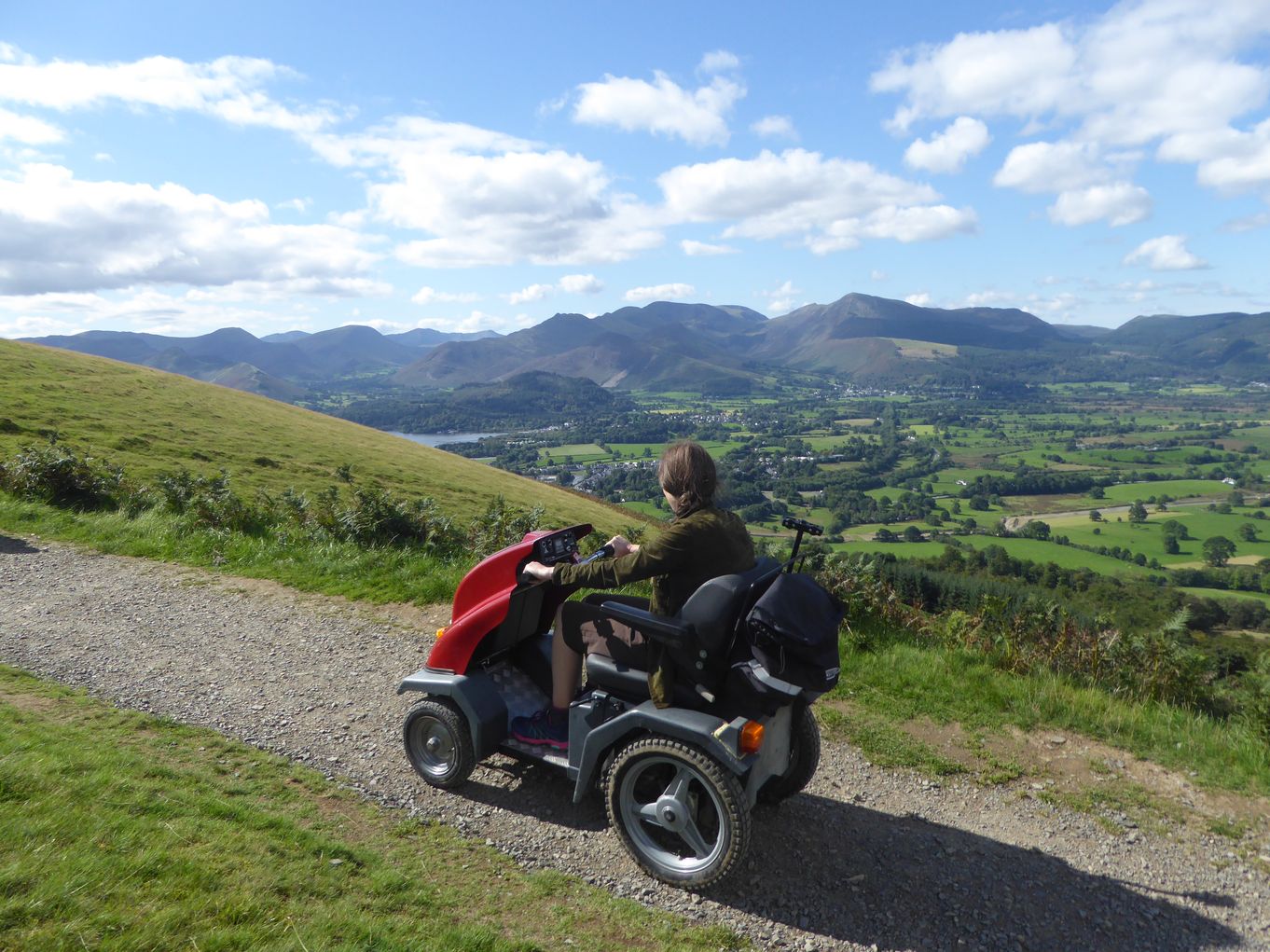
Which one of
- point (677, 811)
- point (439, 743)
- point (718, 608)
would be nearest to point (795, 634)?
point (718, 608)

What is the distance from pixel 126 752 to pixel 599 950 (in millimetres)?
3655

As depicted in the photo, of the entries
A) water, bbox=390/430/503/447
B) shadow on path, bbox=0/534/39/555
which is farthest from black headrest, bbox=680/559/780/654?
water, bbox=390/430/503/447

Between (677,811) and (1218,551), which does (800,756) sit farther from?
(1218,551)

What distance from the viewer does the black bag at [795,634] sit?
3.77 metres

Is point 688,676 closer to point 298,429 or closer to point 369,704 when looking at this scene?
point 369,704

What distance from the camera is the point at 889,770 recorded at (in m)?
5.45

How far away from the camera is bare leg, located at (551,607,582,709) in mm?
4797

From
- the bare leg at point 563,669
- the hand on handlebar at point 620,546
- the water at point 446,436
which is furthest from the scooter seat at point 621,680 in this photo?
the water at point 446,436

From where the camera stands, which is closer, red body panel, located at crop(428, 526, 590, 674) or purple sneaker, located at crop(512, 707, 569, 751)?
purple sneaker, located at crop(512, 707, 569, 751)

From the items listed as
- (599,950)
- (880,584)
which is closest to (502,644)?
(599,950)

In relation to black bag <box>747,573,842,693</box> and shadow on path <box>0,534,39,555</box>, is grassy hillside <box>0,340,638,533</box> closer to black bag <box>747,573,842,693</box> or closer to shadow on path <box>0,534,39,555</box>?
shadow on path <box>0,534,39,555</box>

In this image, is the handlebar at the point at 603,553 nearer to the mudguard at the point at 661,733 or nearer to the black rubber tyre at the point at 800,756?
the mudguard at the point at 661,733

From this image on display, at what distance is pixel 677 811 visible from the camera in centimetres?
407

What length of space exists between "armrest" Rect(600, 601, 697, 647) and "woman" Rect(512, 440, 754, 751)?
0.17 m
